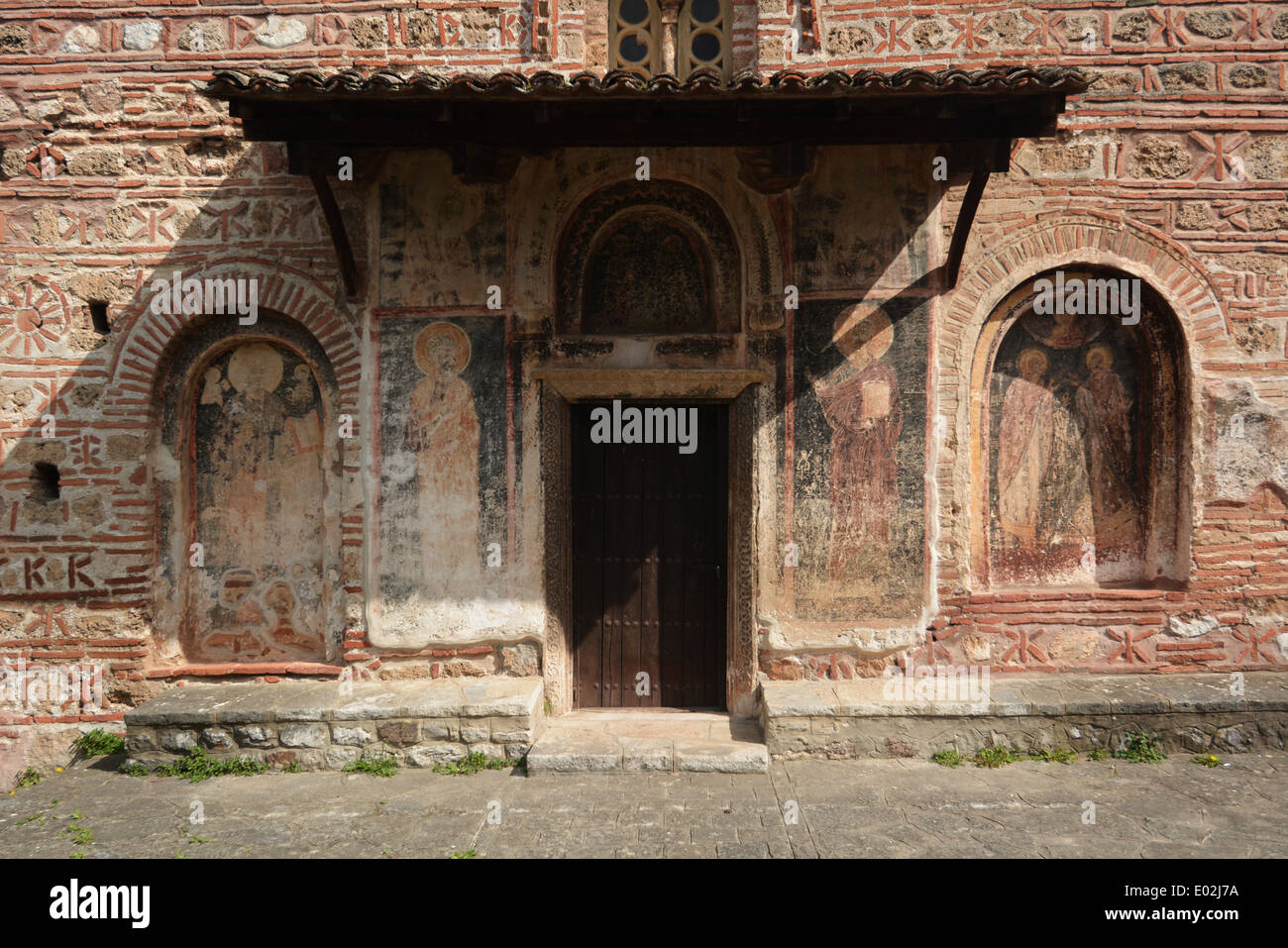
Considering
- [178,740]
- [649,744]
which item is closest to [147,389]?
[178,740]

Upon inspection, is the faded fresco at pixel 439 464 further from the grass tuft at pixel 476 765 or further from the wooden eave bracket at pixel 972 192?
the wooden eave bracket at pixel 972 192

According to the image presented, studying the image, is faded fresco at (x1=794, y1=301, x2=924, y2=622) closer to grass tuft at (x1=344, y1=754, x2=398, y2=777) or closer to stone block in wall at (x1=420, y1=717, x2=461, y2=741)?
stone block in wall at (x1=420, y1=717, x2=461, y2=741)

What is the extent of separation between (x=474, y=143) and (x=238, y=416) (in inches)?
110

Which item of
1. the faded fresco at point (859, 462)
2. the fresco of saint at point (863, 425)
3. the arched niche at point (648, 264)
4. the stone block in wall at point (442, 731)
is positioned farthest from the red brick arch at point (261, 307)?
the fresco of saint at point (863, 425)

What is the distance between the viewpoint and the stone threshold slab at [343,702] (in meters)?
5.81

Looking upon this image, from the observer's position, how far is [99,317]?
6.48 meters

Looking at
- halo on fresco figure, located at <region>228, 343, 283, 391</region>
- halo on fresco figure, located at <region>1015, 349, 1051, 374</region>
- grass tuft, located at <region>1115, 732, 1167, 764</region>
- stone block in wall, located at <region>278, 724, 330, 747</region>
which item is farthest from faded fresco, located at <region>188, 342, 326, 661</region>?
grass tuft, located at <region>1115, 732, 1167, 764</region>

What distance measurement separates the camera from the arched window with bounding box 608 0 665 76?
6.55 m

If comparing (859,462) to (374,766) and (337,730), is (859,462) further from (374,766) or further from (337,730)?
(337,730)

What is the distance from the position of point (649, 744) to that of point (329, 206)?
13.7 feet

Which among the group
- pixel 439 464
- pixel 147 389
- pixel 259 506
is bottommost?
pixel 259 506

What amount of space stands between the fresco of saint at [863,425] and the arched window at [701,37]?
2207mm

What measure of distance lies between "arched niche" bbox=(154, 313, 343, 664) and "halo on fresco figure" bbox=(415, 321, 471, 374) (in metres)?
0.84

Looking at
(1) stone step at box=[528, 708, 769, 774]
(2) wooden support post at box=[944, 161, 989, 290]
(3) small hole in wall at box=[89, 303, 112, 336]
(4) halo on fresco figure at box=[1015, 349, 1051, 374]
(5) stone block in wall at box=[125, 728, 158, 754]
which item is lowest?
(1) stone step at box=[528, 708, 769, 774]
